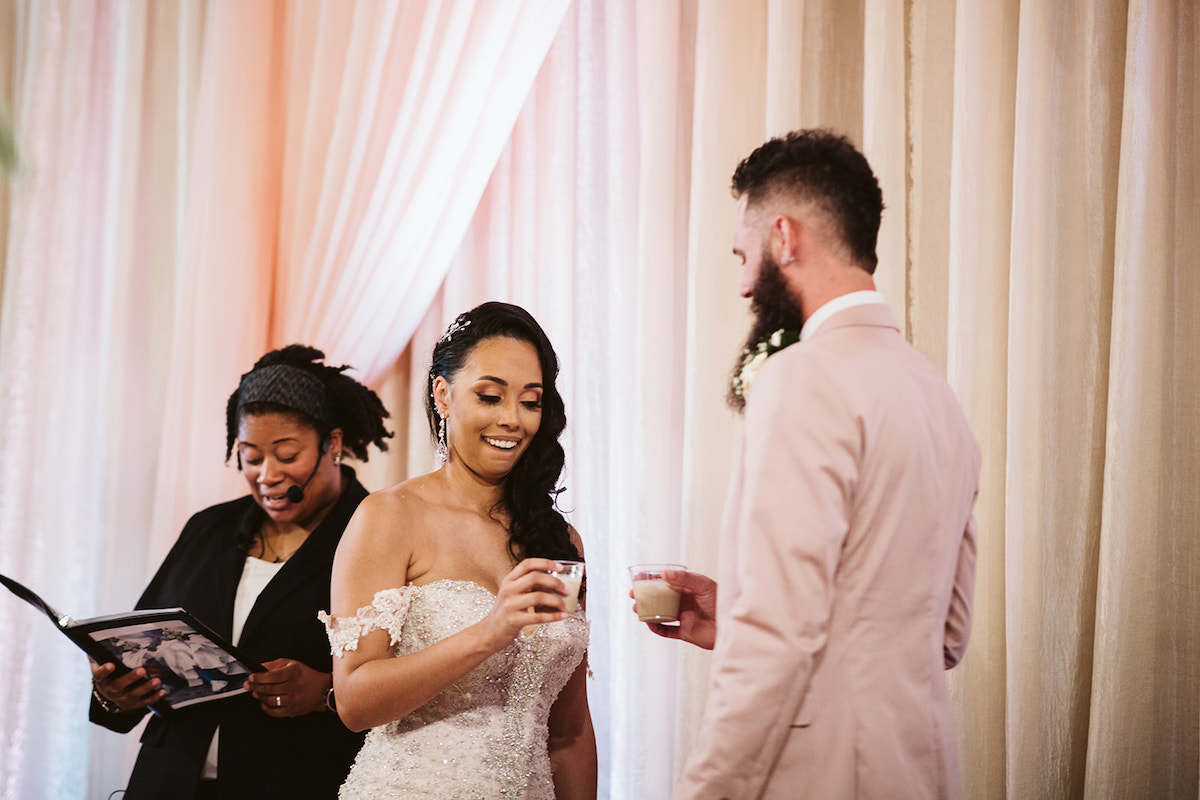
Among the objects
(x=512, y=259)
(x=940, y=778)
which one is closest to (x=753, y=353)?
(x=940, y=778)

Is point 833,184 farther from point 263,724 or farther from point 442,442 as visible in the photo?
point 263,724

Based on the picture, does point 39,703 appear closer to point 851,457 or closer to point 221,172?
point 221,172

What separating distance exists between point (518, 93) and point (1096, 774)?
8.47 feet

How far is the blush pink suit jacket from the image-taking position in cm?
154

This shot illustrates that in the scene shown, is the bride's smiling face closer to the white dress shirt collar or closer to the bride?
the bride

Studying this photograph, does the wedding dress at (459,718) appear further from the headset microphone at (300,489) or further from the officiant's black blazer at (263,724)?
the headset microphone at (300,489)

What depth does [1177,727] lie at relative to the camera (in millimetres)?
2295

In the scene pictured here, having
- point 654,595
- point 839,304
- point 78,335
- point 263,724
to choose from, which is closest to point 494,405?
point 654,595

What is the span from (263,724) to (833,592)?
1.59 metres

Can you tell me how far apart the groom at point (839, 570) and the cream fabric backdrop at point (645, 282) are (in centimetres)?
83

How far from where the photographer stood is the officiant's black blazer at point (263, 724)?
2.52m

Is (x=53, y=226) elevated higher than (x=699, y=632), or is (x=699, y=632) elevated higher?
(x=53, y=226)

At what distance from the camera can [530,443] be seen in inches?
94.3

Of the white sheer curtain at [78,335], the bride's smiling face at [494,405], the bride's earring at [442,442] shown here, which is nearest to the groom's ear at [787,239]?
the bride's smiling face at [494,405]
